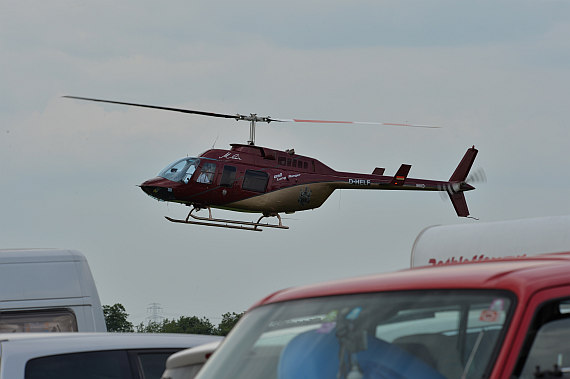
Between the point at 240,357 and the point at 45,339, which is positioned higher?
the point at 240,357

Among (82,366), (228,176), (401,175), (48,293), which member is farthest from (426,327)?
(401,175)

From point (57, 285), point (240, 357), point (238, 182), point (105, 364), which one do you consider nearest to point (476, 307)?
point (240, 357)

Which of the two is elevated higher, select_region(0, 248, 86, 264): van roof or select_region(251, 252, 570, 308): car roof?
select_region(251, 252, 570, 308): car roof

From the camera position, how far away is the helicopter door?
148 ft

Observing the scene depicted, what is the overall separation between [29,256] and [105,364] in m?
4.70

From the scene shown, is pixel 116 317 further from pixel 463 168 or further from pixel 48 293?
pixel 48 293

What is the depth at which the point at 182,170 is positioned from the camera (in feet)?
146

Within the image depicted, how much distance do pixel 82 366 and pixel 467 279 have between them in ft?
12.9

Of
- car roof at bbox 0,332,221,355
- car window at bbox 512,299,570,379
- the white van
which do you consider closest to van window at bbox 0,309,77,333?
the white van

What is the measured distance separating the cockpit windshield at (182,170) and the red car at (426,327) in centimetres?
4068

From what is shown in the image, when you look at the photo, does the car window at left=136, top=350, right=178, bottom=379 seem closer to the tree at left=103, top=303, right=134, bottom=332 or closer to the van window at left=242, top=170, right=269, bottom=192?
the van window at left=242, top=170, right=269, bottom=192

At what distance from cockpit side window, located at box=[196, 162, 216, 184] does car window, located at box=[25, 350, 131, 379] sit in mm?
37528

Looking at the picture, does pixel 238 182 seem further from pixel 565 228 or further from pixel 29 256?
pixel 565 228

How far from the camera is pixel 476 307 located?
127 inches
